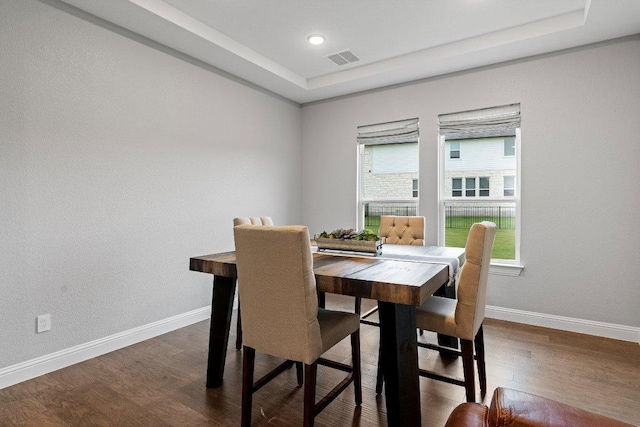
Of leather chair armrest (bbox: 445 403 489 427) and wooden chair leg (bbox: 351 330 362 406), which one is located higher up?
leather chair armrest (bbox: 445 403 489 427)

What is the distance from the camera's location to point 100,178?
2.74 metres

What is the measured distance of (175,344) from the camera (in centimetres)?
293

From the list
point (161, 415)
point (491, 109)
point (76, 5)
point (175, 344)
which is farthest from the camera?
point (491, 109)

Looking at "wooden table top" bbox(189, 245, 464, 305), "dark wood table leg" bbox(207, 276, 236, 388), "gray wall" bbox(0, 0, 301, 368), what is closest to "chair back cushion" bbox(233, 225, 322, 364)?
"wooden table top" bbox(189, 245, 464, 305)

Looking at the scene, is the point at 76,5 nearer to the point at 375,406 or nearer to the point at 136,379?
the point at 136,379

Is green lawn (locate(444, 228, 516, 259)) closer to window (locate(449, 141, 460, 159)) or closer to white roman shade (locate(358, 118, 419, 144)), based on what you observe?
window (locate(449, 141, 460, 159))

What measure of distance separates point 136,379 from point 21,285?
1.00 m

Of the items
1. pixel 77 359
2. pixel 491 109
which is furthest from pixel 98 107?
pixel 491 109

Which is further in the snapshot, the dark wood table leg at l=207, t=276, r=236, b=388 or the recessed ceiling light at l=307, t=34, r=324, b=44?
the recessed ceiling light at l=307, t=34, r=324, b=44

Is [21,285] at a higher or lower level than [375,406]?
higher

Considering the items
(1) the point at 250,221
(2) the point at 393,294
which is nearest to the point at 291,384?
(2) the point at 393,294

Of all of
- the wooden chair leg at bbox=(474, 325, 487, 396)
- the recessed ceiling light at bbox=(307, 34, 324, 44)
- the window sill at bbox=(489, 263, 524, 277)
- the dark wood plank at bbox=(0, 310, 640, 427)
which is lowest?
the dark wood plank at bbox=(0, 310, 640, 427)

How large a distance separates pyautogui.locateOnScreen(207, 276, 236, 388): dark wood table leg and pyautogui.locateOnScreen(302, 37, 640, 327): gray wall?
2735 millimetres

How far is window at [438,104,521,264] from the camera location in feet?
11.7
